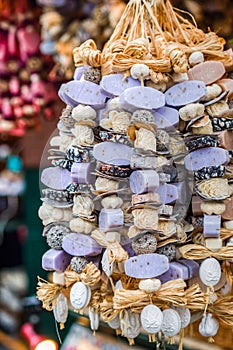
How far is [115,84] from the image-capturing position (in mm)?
902

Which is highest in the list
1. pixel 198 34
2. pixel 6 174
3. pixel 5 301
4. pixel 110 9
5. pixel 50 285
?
pixel 198 34

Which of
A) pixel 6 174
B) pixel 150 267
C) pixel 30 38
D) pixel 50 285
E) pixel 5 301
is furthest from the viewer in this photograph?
pixel 6 174

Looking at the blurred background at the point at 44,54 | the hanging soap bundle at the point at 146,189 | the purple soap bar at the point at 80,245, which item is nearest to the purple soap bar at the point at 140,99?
the hanging soap bundle at the point at 146,189

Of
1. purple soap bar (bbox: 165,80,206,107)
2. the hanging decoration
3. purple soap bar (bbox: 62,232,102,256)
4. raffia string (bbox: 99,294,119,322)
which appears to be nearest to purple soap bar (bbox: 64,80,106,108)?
purple soap bar (bbox: 165,80,206,107)

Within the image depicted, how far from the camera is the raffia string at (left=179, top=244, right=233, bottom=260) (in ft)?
2.93

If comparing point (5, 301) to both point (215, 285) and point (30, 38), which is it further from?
point (215, 285)

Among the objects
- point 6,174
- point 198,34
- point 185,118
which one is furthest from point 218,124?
point 6,174

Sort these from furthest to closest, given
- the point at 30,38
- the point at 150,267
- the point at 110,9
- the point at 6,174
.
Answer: the point at 6,174 → the point at 30,38 → the point at 110,9 → the point at 150,267

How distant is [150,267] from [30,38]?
1.44m

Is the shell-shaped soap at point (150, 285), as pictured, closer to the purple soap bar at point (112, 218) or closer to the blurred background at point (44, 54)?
the purple soap bar at point (112, 218)

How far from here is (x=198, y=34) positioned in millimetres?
1015

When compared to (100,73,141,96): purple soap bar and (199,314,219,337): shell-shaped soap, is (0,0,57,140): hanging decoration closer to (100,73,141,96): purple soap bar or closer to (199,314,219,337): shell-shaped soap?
(100,73,141,96): purple soap bar

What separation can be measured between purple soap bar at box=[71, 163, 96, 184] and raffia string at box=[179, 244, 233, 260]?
0.18 m

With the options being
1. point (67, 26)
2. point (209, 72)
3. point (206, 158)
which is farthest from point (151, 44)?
point (67, 26)
